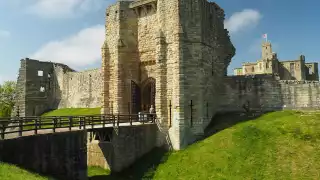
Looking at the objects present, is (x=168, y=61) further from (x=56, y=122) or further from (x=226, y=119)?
(x=56, y=122)

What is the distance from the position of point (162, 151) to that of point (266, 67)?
3348 centimetres

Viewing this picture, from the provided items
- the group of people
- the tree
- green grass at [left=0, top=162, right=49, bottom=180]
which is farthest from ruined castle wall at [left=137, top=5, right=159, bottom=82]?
the tree

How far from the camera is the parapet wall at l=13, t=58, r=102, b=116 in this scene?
44031 millimetres

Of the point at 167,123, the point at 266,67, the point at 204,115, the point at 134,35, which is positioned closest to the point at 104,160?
the point at 167,123

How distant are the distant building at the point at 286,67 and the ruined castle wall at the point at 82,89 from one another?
86.6 ft

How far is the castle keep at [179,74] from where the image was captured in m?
20.1

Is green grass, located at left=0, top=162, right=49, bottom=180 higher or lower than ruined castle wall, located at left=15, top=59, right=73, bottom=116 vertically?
lower

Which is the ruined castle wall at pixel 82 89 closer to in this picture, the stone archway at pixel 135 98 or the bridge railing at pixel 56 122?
the stone archway at pixel 135 98

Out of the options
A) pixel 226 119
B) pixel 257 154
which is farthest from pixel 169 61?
pixel 257 154

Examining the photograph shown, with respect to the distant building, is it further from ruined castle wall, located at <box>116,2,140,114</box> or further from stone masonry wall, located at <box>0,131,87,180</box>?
stone masonry wall, located at <box>0,131,87,180</box>

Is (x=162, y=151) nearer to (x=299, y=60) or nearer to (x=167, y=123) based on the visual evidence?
(x=167, y=123)

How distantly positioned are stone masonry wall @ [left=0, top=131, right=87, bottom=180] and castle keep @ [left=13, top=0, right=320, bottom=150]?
7.01 metres

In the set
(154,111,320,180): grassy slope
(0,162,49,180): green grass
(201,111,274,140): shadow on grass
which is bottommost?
(154,111,320,180): grassy slope

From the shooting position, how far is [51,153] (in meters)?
13.0
